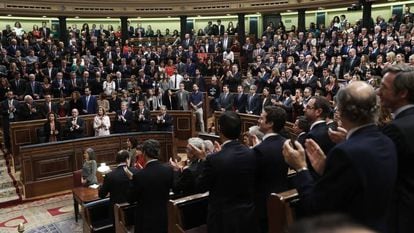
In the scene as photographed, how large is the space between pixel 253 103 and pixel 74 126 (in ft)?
11.7

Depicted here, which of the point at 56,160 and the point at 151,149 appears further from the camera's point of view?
the point at 56,160

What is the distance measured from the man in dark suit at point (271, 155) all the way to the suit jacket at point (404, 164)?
0.89 meters

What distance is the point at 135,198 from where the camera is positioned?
342 centimetres

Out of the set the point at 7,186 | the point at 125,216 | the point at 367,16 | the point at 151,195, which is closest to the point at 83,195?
the point at 125,216

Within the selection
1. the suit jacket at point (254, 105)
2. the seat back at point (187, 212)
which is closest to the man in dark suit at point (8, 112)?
the suit jacket at point (254, 105)

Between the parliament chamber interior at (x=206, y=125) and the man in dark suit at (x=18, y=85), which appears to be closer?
the parliament chamber interior at (x=206, y=125)

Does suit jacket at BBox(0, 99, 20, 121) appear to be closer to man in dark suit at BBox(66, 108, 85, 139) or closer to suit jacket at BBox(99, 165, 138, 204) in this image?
man in dark suit at BBox(66, 108, 85, 139)

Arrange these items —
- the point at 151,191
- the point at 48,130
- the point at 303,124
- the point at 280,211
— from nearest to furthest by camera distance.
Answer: the point at 280,211, the point at 151,191, the point at 303,124, the point at 48,130

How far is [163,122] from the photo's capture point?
866 cm

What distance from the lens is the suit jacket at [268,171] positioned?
2.68 meters

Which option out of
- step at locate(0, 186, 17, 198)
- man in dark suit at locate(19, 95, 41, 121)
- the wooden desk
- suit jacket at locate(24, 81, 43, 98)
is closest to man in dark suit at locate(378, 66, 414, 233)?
the wooden desk

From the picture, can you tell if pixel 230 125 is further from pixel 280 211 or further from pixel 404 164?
pixel 404 164

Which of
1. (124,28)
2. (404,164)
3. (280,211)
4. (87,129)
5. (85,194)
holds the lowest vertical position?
(85,194)

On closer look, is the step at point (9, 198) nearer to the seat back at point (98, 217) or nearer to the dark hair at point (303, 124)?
the seat back at point (98, 217)
